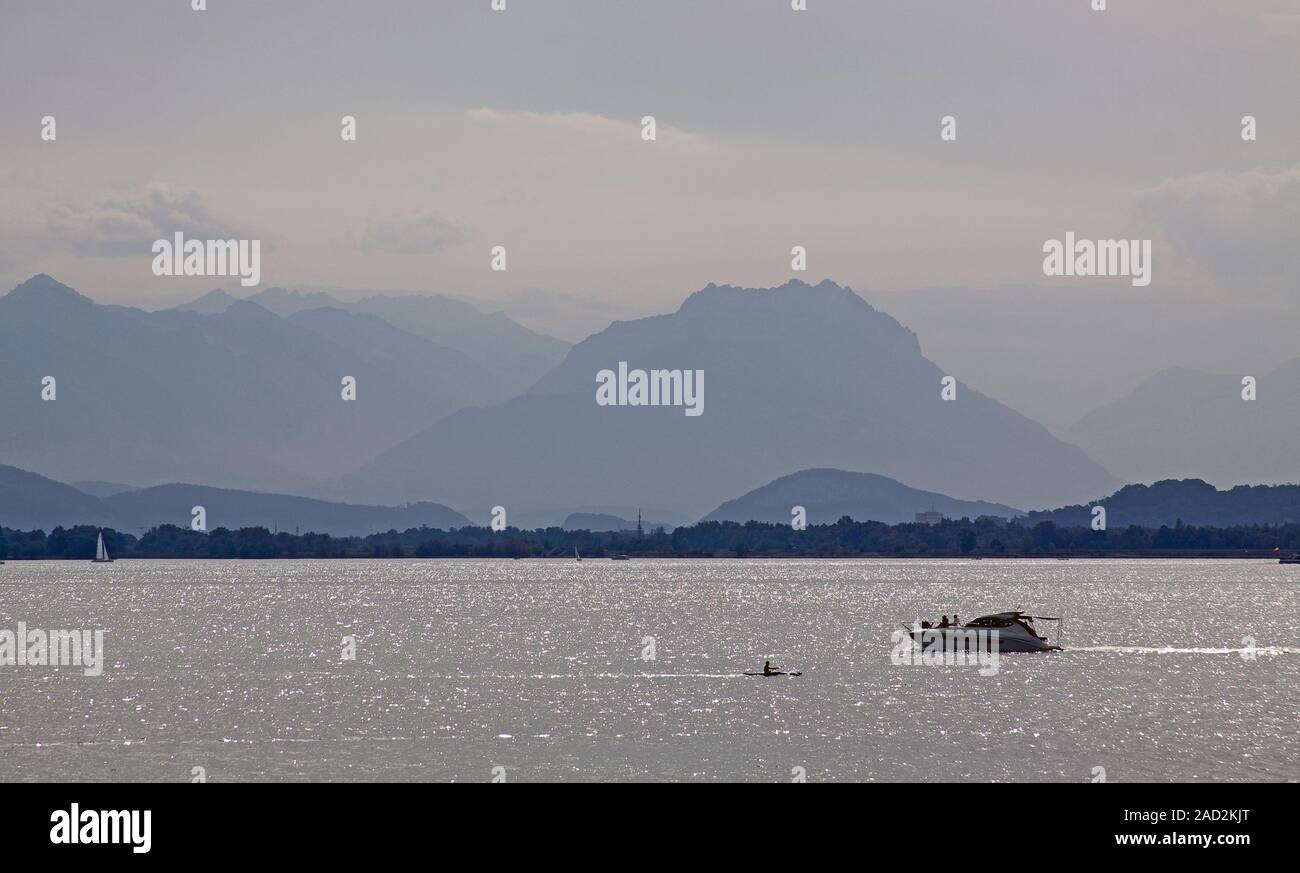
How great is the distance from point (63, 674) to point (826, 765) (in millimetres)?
73500

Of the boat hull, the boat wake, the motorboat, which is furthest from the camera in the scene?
the boat wake

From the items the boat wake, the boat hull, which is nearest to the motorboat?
the boat hull

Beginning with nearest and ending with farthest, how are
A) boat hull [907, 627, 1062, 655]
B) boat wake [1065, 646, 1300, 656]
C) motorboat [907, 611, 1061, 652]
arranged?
boat hull [907, 627, 1062, 655] < motorboat [907, 611, 1061, 652] < boat wake [1065, 646, 1300, 656]

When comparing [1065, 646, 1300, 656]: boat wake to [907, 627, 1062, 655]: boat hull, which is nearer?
[907, 627, 1062, 655]: boat hull

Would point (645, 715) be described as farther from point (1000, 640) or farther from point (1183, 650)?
point (1183, 650)

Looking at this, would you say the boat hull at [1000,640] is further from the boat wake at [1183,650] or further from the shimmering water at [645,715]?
the boat wake at [1183,650]

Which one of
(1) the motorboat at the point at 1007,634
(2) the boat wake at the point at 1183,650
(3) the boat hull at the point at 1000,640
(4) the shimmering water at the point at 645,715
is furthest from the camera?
(2) the boat wake at the point at 1183,650

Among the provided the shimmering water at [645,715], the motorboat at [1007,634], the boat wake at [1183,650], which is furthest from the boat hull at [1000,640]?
the boat wake at [1183,650]

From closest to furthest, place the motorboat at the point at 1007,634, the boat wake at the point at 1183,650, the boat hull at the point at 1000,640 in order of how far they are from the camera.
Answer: the boat hull at the point at 1000,640 < the motorboat at the point at 1007,634 < the boat wake at the point at 1183,650

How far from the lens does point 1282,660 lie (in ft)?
504

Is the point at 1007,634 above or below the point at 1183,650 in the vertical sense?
above

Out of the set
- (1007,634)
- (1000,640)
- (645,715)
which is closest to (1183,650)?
(1007,634)

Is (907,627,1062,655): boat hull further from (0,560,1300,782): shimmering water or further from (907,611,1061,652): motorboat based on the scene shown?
(0,560,1300,782): shimmering water
